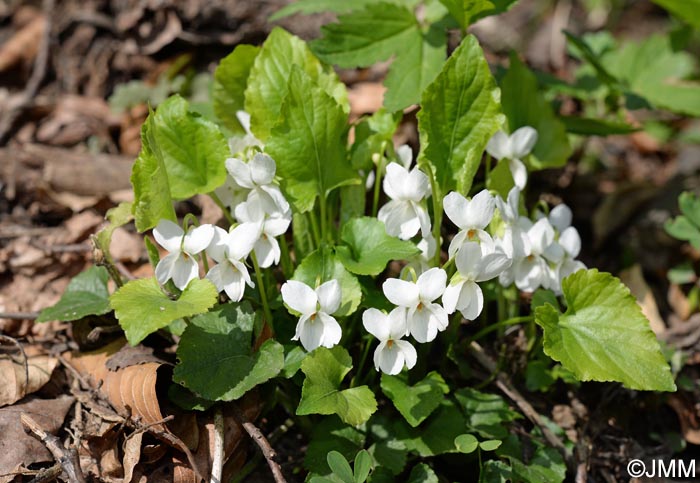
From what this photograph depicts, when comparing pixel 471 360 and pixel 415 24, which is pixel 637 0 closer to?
pixel 415 24

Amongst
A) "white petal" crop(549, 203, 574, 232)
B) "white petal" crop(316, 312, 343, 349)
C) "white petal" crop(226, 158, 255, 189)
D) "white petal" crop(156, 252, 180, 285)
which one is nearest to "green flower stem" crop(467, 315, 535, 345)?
"white petal" crop(549, 203, 574, 232)

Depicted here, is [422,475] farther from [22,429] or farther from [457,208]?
[22,429]

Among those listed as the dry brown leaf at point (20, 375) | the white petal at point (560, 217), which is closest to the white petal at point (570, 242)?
the white petal at point (560, 217)

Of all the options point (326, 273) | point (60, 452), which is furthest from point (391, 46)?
point (60, 452)

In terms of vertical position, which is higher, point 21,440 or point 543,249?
point 543,249

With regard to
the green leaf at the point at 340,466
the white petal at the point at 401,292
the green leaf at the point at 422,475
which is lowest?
the green leaf at the point at 422,475

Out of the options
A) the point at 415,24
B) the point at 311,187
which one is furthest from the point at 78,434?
the point at 415,24

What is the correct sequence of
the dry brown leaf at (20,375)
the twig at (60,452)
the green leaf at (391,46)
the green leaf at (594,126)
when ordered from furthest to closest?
the green leaf at (594,126)
the green leaf at (391,46)
the dry brown leaf at (20,375)
the twig at (60,452)

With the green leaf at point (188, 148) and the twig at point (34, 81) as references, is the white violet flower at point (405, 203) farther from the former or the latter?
the twig at point (34, 81)
